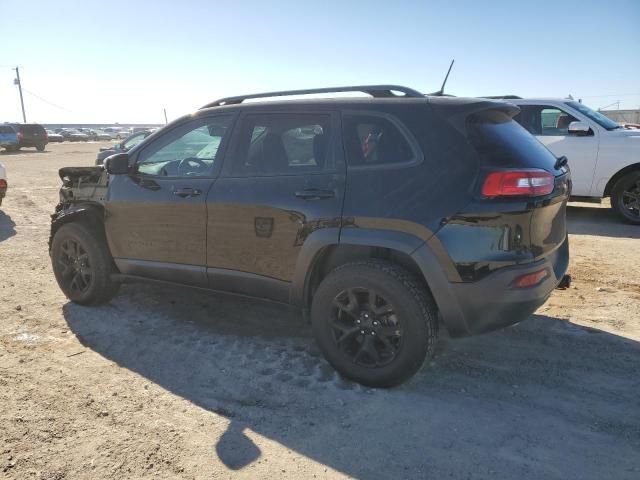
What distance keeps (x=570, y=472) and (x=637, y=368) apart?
1.32 metres

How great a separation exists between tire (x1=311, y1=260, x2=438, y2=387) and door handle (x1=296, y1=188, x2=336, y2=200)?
44 centimetres

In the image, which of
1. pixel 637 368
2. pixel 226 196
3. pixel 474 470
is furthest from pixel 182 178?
pixel 637 368

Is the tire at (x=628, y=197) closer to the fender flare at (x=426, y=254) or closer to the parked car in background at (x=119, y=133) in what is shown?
the fender flare at (x=426, y=254)

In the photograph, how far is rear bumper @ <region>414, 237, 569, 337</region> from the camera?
2797 mm

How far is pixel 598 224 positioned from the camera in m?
7.89

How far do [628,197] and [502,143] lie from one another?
600 cm

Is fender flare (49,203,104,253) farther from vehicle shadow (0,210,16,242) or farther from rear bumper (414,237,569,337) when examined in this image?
vehicle shadow (0,210,16,242)

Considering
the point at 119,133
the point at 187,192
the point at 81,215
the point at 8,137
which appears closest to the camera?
the point at 187,192

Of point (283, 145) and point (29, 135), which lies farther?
point (29, 135)

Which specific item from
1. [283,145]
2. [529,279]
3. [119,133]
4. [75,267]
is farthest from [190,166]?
[119,133]

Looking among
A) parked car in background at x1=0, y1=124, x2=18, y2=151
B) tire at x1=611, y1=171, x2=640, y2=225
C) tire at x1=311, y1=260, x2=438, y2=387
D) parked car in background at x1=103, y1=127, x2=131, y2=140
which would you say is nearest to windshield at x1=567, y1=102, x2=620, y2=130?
tire at x1=611, y1=171, x2=640, y2=225

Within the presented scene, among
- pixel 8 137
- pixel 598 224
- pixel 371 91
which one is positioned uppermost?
pixel 371 91

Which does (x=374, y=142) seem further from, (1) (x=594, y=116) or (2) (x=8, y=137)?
(2) (x=8, y=137)

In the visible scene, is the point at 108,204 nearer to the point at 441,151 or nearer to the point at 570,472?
the point at 441,151
